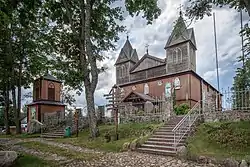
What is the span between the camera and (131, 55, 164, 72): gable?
3042 cm

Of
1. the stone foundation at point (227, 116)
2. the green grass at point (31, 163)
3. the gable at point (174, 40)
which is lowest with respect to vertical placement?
the green grass at point (31, 163)

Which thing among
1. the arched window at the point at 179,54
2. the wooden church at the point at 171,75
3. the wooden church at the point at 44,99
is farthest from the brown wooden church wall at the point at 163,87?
the wooden church at the point at 44,99

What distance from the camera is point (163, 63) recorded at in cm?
2933

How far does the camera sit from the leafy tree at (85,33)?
15.7 meters

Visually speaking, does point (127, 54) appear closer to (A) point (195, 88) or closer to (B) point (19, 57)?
(A) point (195, 88)

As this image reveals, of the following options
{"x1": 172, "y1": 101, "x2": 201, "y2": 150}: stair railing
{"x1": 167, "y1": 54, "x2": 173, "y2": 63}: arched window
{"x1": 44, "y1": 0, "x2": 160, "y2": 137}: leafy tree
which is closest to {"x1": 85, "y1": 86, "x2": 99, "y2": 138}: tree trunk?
{"x1": 44, "y1": 0, "x2": 160, "y2": 137}: leafy tree

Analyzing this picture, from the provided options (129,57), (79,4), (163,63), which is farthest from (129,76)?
(79,4)

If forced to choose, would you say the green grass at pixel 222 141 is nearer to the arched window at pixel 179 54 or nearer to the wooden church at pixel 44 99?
the arched window at pixel 179 54

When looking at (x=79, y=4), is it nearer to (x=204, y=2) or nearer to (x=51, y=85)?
(x=204, y=2)

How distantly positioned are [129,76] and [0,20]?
25875mm

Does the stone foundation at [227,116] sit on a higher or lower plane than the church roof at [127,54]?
lower

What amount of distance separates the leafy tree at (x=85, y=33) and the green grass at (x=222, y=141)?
7081 mm

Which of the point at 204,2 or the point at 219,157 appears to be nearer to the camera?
the point at 219,157

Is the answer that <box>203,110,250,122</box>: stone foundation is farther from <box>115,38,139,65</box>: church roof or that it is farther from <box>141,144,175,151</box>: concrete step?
<box>115,38,139,65</box>: church roof
